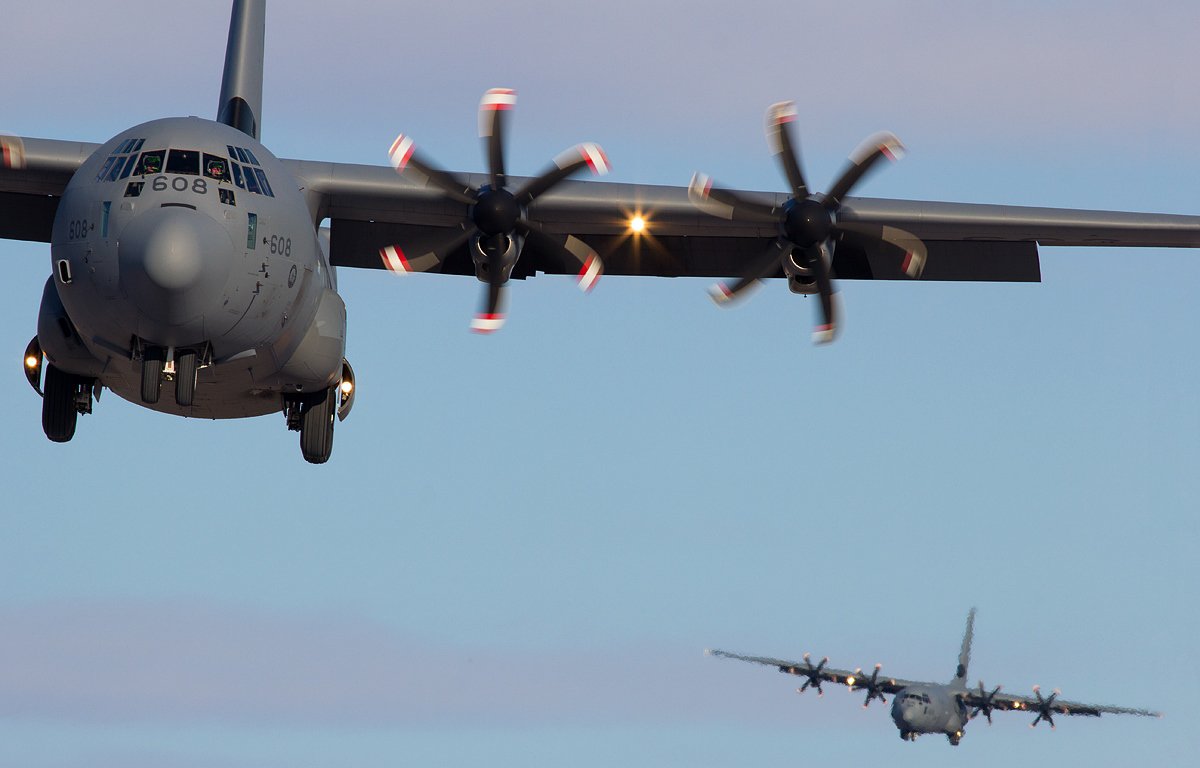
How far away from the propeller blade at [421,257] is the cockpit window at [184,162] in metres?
3.89

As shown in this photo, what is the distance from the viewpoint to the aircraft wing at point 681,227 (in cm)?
2378

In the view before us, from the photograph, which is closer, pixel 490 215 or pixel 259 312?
pixel 259 312

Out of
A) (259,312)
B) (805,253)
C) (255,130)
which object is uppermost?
(255,130)

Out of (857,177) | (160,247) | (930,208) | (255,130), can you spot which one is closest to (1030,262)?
(930,208)

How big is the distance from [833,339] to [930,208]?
2735mm

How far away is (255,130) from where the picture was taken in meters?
26.1

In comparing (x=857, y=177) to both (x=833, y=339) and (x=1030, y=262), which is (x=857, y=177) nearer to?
(x=833, y=339)

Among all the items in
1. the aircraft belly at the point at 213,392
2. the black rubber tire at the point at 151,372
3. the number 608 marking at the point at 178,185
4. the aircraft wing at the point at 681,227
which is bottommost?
the black rubber tire at the point at 151,372

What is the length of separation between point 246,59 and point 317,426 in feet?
24.3

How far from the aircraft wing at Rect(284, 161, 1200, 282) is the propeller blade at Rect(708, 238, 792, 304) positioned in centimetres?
28

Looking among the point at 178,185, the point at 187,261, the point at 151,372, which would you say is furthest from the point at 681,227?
the point at 187,261

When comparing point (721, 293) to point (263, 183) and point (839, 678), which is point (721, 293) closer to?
point (263, 183)

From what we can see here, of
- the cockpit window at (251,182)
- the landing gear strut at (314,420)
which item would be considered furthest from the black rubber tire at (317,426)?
the cockpit window at (251,182)

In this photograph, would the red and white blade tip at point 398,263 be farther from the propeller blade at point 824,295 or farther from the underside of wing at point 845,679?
the underside of wing at point 845,679
